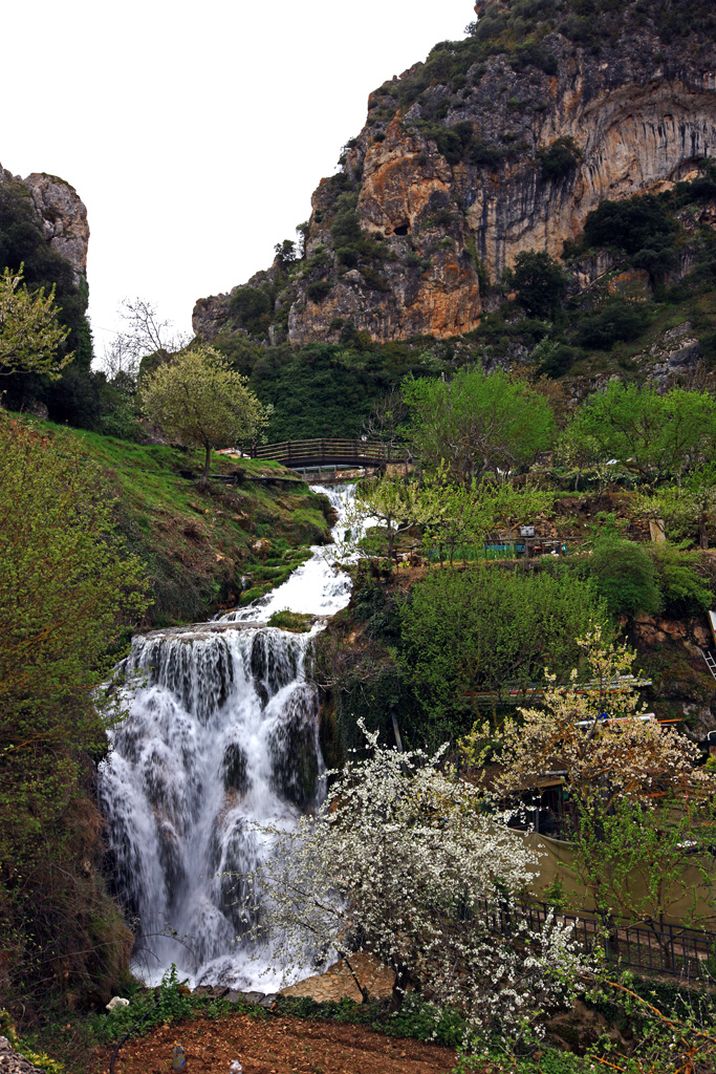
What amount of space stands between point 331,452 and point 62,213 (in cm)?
2504

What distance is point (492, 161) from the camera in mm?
80500

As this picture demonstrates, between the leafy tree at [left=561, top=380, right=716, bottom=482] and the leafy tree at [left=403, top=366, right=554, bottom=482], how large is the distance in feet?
9.95

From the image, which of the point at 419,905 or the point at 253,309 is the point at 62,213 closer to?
the point at 253,309

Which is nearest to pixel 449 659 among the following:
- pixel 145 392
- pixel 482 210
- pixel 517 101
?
pixel 145 392

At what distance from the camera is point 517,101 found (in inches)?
3265

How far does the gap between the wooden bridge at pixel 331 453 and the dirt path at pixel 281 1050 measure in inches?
1675

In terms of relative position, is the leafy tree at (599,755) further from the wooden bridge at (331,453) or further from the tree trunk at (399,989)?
the wooden bridge at (331,453)

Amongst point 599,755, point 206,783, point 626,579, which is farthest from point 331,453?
point 599,755

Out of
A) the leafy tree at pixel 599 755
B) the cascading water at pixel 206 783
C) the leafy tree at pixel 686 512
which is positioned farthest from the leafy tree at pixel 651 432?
the cascading water at pixel 206 783

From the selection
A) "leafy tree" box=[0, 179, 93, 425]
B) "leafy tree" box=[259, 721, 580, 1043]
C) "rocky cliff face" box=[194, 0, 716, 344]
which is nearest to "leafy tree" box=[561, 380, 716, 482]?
"leafy tree" box=[0, 179, 93, 425]

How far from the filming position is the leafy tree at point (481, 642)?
18.9 metres

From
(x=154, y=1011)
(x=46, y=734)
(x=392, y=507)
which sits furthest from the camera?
(x=392, y=507)

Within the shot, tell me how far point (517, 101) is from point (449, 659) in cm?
8720

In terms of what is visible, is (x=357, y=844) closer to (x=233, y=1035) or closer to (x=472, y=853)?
(x=472, y=853)
